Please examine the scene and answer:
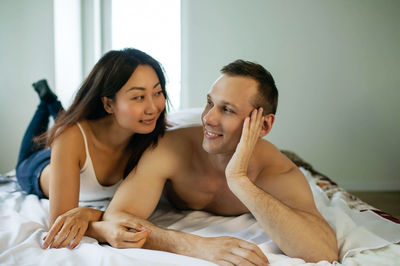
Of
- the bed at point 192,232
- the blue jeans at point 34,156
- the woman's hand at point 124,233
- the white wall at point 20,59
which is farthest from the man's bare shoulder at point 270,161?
the white wall at point 20,59

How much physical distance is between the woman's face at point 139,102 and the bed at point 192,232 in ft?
1.28

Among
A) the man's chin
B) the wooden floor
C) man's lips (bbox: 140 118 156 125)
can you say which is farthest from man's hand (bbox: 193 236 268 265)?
the wooden floor

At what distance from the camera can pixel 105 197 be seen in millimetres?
1799

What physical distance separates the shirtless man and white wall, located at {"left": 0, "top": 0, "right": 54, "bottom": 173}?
2238mm

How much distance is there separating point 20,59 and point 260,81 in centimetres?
265

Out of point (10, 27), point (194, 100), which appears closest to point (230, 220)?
point (194, 100)

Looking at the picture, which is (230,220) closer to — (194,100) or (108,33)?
(194,100)

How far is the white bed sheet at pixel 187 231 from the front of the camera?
105 centimetres

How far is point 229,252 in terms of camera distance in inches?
42.6

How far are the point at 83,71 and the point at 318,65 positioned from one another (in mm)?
2303

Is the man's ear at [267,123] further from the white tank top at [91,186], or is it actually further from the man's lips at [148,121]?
the white tank top at [91,186]

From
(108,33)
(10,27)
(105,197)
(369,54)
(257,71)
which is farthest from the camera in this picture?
(108,33)

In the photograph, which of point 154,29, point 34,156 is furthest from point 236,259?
point 154,29

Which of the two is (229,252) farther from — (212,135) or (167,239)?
(212,135)
